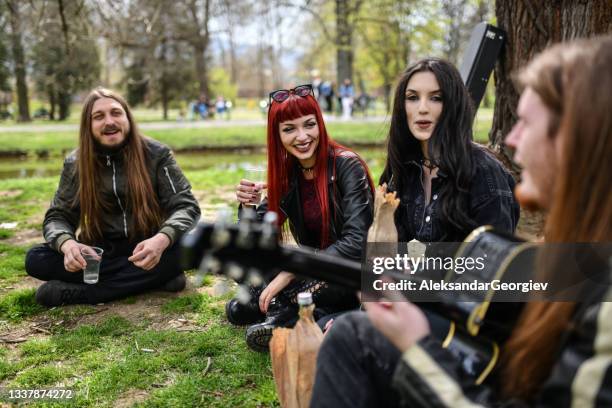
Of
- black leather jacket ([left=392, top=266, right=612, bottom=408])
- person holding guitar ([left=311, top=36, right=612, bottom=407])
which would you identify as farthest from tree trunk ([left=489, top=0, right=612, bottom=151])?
black leather jacket ([left=392, top=266, right=612, bottom=408])

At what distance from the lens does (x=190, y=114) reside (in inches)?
1102

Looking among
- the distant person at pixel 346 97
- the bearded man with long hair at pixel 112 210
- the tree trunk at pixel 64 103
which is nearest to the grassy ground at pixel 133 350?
the bearded man with long hair at pixel 112 210

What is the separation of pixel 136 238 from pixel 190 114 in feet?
82.0

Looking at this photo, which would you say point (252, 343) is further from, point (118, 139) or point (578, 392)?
point (578, 392)

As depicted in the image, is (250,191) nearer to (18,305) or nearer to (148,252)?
(148,252)

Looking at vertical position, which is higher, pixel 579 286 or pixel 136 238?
pixel 579 286

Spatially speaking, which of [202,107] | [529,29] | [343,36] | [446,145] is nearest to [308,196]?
[446,145]

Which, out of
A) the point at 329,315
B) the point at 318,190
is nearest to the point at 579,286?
the point at 329,315

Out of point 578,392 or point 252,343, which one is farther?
point 252,343

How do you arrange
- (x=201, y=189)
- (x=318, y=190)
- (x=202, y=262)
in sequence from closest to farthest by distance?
(x=202, y=262) → (x=318, y=190) → (x=201, y=189)

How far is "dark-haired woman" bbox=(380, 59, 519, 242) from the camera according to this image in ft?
8.54

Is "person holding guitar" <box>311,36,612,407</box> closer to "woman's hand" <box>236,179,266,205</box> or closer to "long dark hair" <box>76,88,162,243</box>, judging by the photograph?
"woman's hand" <box>236,179,266,205</box>

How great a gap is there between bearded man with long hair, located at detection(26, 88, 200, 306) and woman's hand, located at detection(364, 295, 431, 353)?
7.80ft

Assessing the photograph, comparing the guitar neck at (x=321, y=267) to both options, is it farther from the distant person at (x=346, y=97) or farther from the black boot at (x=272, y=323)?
the distant person at (x=346, y=97)
